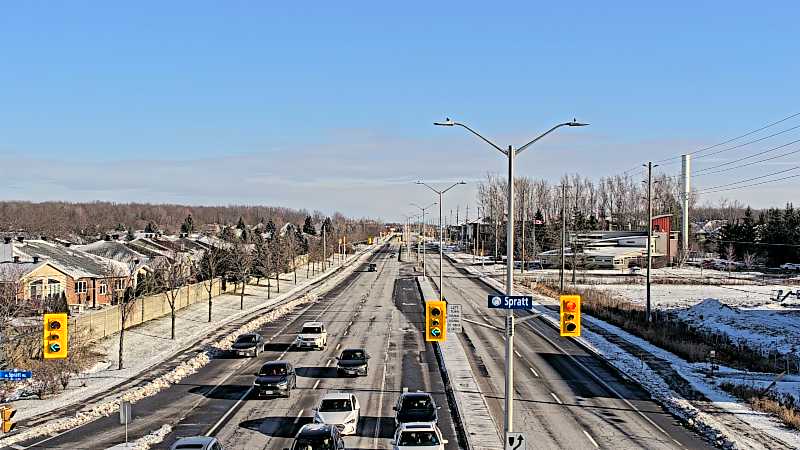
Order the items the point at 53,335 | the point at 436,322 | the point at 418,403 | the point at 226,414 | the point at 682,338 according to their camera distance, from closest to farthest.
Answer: the point at 436,322
the point at 53,335
the point at 418,403
the point at 226,414
the point at 682,338

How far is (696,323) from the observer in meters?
61.1

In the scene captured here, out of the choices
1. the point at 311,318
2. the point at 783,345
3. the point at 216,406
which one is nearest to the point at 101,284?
the point at 311,318

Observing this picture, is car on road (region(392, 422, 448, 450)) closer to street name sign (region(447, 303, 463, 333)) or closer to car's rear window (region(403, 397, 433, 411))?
street name sign (region(447, 303, 463, 333))

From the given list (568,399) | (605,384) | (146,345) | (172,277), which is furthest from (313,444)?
(172,277)

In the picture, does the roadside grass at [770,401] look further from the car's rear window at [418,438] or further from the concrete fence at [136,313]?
the concrete fence at [136,313]

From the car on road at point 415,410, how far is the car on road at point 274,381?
7372mm

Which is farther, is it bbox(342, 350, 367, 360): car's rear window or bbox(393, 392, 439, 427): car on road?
bbox(342, 350, 367, 360): car's rear window

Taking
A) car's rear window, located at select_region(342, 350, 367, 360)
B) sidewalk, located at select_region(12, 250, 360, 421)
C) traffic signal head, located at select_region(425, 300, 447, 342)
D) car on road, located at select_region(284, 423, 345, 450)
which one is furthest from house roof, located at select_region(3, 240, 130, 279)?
car on road, located at select_region(284, 423, 345, 450)

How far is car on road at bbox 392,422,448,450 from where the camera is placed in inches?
889

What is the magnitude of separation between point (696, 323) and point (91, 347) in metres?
43.8

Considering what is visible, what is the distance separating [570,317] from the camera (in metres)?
22.9

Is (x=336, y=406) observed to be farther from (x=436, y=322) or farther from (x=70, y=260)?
A: (x=70, y=260)

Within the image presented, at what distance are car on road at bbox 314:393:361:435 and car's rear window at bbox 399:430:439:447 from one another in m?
3.94

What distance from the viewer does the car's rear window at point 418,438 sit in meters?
22.7
